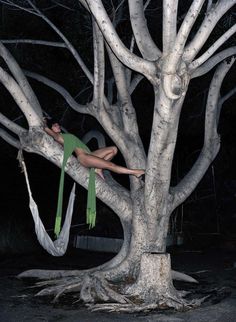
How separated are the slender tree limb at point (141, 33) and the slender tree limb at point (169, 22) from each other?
0.66m

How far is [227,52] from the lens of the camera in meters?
8.41

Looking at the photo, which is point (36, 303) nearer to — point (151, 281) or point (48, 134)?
point (151, 281)

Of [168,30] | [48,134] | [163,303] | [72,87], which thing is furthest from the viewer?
[72,87]

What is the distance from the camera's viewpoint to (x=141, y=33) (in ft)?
24.5

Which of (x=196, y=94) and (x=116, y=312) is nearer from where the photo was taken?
(x=116, y=312)

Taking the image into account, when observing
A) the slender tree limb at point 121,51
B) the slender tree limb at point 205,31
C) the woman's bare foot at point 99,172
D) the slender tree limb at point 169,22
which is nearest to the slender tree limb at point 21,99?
the woman's bare foot at point 99,172

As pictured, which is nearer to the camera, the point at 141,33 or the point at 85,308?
the point at 85,308

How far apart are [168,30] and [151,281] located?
10.7ft

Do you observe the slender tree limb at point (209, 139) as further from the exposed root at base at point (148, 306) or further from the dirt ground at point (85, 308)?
the exposed root at base at point (148, 306)

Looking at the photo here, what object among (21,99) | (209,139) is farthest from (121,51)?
(209,139)

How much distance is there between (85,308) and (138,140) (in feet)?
9.74

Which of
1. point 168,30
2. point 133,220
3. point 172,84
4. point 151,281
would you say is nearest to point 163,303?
point 151,281

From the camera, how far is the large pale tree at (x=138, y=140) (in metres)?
6.75

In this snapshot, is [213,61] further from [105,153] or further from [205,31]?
[105,153]
